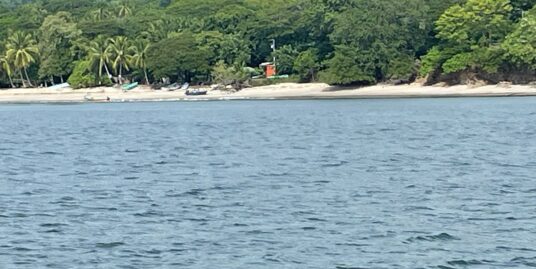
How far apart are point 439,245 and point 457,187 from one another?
7146 mm

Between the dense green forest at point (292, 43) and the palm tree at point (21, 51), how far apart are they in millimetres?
106

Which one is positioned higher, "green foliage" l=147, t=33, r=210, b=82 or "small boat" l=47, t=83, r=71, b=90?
"green foliage" l=147, t=33, r=210, b=82

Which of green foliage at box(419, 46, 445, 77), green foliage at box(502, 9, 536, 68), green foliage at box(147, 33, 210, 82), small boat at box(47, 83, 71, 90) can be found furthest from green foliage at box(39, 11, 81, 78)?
green foliage at box(502, 9, 536, 68)

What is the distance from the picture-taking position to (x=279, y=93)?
88.8m

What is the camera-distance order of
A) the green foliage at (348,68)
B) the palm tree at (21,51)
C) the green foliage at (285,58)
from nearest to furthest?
1. the green foliage at (348,68)
2. the green foliage at (285,58)
3. the palm tree at (21,51)

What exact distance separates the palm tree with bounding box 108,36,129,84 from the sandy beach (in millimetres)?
2226

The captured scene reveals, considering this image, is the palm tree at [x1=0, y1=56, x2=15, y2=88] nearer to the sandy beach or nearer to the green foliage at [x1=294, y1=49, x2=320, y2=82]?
the sandy beach

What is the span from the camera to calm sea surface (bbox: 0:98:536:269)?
19.1m

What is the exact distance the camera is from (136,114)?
73188 millimetres

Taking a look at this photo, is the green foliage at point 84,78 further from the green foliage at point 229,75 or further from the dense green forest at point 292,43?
the green foliage at point 229,75

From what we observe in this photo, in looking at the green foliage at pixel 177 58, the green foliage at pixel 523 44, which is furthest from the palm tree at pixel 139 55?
the green foliage at pixel 523 44

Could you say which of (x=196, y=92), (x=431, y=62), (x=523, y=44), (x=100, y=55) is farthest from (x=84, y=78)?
(x=523, y=44)

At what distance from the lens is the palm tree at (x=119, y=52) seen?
97812 millimetres

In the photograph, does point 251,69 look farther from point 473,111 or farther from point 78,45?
point 473,111
